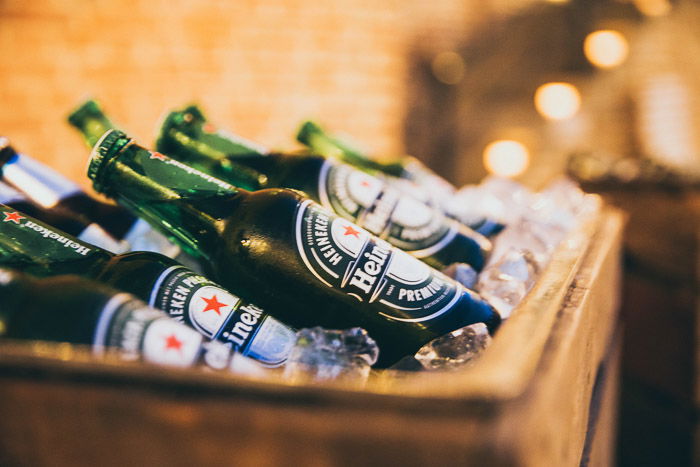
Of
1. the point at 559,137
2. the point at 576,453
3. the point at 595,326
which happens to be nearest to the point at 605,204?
the point at 595,326

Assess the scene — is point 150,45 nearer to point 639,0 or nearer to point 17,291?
point 17,291

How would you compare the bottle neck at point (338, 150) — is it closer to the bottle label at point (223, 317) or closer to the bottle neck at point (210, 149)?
the bottle neck at point (210, 149)

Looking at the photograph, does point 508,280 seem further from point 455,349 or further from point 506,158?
point 506,158

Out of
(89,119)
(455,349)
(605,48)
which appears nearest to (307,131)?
(89,119)

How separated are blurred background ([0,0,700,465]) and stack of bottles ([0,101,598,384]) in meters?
1.33

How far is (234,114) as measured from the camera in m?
2.84

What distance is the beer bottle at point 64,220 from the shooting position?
760 millimetres

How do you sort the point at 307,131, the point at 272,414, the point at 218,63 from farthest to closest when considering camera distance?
the point at 218,63
the point at 307,131
the point at 272,414

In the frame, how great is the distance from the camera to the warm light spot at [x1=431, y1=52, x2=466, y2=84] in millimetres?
3146

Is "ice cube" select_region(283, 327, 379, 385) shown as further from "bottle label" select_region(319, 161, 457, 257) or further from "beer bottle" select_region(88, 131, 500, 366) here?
"bottle label" select_region(319, 161, 457, 257)

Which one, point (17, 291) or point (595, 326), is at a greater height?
point (595, 326)

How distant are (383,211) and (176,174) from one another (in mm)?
313

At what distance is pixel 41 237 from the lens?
599 millimetres

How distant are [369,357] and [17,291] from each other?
0.34 m
